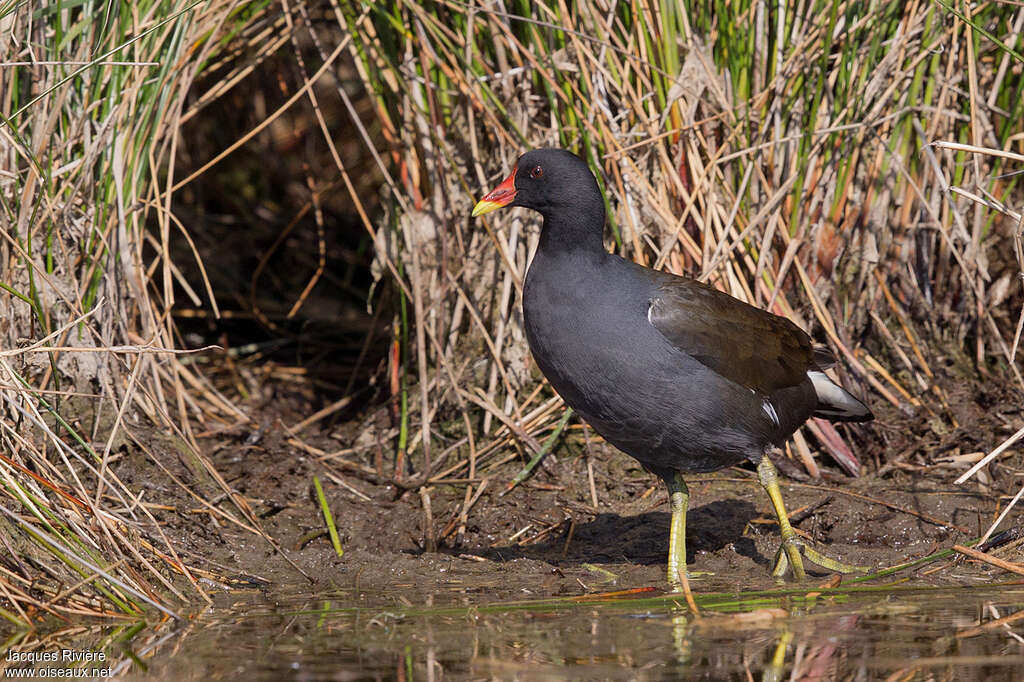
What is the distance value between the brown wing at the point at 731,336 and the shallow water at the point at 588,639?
29.3 inches

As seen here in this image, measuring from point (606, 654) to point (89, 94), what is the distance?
257 cm

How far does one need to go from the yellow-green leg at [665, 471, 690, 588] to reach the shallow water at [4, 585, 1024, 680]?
27cm

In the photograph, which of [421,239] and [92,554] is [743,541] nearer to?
[421,239]

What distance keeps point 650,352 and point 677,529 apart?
0.59 m

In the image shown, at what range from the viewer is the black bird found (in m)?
3.46

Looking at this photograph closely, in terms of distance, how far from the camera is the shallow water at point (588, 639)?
2535 mm

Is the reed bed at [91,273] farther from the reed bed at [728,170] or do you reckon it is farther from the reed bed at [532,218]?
the reed bed at [728,170]

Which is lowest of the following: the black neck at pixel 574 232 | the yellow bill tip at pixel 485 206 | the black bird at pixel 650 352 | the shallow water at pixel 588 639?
the shallow water at pixel 588 639

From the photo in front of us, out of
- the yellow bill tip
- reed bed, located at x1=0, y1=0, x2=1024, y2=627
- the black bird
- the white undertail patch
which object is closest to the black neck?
the black bird

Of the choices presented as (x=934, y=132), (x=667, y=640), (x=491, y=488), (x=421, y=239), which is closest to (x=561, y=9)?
(x=421, y=239)

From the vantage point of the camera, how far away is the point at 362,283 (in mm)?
6609

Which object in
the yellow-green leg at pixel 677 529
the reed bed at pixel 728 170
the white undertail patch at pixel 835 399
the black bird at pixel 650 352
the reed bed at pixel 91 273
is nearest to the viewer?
the reed bed at pixel 91 273

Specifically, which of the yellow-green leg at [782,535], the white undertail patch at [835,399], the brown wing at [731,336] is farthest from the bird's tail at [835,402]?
the yellow-green leg at [782,535]

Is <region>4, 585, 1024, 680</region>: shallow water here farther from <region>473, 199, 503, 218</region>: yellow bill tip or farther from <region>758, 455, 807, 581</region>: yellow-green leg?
<region>473, 199, 503, 218</region>: yellow bill tip
